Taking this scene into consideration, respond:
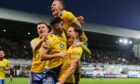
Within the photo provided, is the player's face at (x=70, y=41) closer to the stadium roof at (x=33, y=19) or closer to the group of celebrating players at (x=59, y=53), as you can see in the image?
the group of celebrating players at (x=59, y=53)

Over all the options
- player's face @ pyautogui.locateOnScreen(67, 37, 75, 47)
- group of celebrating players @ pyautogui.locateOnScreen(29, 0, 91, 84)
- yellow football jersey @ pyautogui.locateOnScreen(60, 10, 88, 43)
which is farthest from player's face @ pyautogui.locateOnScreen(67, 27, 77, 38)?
yellow football jersey @ pyautogui.locateOnScreen(60, 10, 88, 43)

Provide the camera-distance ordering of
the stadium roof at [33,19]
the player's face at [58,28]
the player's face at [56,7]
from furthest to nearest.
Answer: the stadium roof at [33,19] < the player's face at [56,7] < the player's face at [58,28]

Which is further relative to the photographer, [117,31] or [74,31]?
[117,31]

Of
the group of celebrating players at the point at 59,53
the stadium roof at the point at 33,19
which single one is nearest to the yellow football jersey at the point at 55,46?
the group of celebrating players at the point at 59,53

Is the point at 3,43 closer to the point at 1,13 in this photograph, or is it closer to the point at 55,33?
the point at 1,13

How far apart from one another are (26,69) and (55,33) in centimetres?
4096

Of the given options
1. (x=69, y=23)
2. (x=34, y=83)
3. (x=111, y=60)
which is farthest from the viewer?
(x=111, y=60)

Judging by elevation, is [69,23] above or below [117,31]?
below

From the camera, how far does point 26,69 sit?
4959 cm

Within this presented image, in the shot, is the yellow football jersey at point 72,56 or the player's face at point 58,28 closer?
the yellow football jersey at point 72,56

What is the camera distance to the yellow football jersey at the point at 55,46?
886 centimetres

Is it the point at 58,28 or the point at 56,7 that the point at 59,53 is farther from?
the point at 56,7

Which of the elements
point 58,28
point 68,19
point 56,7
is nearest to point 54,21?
point 58,28

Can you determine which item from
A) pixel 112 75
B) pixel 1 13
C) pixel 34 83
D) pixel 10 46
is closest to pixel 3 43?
pixel 10 46
